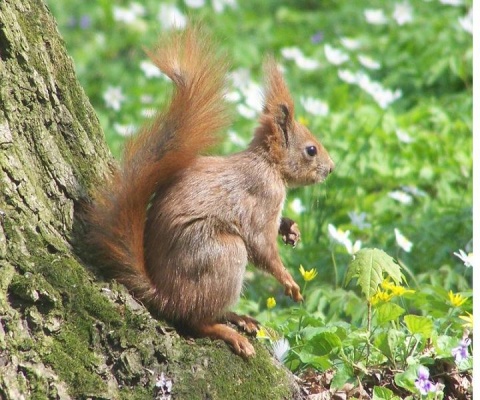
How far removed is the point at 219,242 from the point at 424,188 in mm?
2172

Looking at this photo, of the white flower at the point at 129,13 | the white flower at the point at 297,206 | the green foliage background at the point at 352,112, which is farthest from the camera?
the white flower at the point at 129,13

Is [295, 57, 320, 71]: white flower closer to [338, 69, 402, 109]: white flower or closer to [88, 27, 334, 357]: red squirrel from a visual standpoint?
[338, 69, 402, 109]: white flower

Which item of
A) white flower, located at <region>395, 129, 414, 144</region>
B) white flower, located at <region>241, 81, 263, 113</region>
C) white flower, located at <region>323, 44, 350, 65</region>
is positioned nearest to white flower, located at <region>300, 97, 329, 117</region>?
white flower, located at <region>241, 81, 263, 113</region>

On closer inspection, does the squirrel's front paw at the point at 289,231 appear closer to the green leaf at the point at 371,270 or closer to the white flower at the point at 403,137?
the green leaf at the point at 371,270

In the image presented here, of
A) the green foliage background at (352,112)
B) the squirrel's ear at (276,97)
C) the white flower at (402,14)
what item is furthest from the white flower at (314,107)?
the squirrel's ear at (276,97)

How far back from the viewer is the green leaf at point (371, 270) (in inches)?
86.4

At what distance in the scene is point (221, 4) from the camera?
249 inches

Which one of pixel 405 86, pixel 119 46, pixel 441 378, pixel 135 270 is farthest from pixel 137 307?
pixel 119 46

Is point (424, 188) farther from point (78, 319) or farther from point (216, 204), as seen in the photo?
point (78, 319)

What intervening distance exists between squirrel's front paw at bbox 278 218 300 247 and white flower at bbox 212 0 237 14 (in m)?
3.90

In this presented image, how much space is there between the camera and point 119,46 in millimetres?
5773

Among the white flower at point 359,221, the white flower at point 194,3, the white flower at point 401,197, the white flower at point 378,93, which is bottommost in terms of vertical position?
the white flower at point 359,221

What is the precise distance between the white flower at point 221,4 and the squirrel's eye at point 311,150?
147 inches

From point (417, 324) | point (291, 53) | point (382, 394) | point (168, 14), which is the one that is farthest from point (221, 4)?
point (382, 394)
